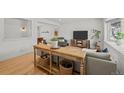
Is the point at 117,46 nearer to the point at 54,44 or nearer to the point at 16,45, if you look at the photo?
the point at 54,44

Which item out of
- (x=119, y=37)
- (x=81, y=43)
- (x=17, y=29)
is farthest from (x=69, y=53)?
(x=17, y=29)

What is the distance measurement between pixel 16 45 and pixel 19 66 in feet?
1.42

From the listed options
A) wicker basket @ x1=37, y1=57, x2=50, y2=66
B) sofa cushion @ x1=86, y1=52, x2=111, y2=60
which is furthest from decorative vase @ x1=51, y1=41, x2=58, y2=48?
sofa cushion @ x1=86, y1=52, x2=111, y2=60

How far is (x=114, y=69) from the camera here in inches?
61.4

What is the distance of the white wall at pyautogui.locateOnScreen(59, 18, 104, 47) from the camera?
1652mm

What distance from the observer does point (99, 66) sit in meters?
1.65

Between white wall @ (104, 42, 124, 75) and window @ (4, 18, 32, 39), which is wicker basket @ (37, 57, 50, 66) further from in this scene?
white wall @ (104, 42, 124, 75)

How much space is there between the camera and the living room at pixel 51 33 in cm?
168

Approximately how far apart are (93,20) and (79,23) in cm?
22

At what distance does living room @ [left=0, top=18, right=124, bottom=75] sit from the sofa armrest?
1cm

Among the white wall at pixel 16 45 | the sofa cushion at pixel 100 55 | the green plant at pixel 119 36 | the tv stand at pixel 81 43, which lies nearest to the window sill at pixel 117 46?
the green plant at pixel 119 36

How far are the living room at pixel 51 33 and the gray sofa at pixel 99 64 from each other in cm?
2

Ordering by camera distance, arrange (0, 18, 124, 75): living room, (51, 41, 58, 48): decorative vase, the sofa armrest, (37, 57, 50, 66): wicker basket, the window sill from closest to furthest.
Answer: the sofa armrest → (0, 18, 124, 75): living room → the window sill → (51, 41, 58, 48): decorative vase → (37, 57, 50, 66): wicker basket
